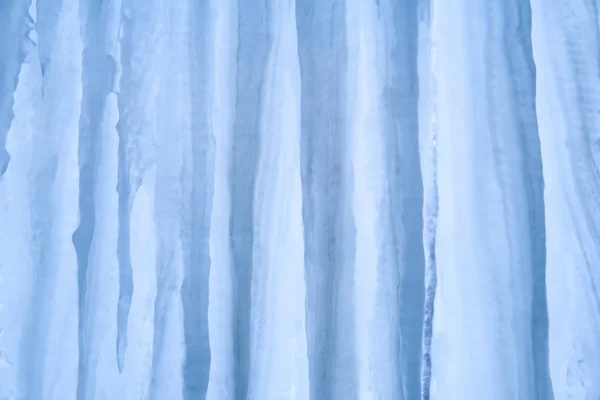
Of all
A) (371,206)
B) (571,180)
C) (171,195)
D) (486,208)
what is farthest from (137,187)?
(571,180)

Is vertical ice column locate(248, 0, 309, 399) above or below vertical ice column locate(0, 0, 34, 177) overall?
below

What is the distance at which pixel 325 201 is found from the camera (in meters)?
0.58

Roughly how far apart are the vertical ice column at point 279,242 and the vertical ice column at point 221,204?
32 millimetres

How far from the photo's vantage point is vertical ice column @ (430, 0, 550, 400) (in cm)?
56

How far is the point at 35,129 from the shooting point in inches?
23.2

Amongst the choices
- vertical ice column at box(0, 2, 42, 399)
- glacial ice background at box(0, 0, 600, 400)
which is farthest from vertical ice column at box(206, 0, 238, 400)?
vertical ice column at box(0, 2, 42, 399)

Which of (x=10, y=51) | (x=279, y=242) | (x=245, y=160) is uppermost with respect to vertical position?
(x=10, y=51)

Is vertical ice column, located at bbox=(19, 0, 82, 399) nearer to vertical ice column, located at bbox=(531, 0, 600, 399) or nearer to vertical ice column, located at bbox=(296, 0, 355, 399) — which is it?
vertical ice column, located at bbox=(296, 0, 355, 399)

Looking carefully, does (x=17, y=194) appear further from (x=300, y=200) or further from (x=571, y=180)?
(x=571, y=180)

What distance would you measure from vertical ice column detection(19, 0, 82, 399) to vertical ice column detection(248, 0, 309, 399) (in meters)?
0.23

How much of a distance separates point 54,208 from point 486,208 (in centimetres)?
54

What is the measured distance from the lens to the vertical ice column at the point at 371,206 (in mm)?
566

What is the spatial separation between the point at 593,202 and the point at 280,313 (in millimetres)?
413

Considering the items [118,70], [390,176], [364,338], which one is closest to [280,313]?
[364,338]
